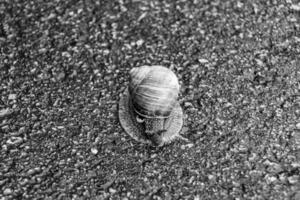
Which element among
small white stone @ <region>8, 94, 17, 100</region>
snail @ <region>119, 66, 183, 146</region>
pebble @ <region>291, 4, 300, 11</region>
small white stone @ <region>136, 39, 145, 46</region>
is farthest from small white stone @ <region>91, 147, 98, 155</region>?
pebble @ <region>291, 4, 300, 11</region>

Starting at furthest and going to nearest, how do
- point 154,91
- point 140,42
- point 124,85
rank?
1. point 140,42
2. point 124,85
3. point 154,91

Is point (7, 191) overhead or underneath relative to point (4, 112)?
underneath

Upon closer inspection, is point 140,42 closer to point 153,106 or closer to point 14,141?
point 153,106

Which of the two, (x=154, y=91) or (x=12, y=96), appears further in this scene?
(x=12, y=96)

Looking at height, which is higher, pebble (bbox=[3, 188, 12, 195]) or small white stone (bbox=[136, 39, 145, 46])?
small white stone (bbox=[136, 39, 145, 46])

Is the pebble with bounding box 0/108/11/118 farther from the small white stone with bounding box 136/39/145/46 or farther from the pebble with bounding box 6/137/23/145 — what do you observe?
the small white stone with bounding box 136/39/145/46

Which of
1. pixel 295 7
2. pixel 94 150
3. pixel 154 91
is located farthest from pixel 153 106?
pixel 295 7

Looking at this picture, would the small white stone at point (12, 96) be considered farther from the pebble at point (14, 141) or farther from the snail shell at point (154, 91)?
the snail shell at point (154, 91)

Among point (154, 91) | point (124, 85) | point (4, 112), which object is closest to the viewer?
point (154, 91)
